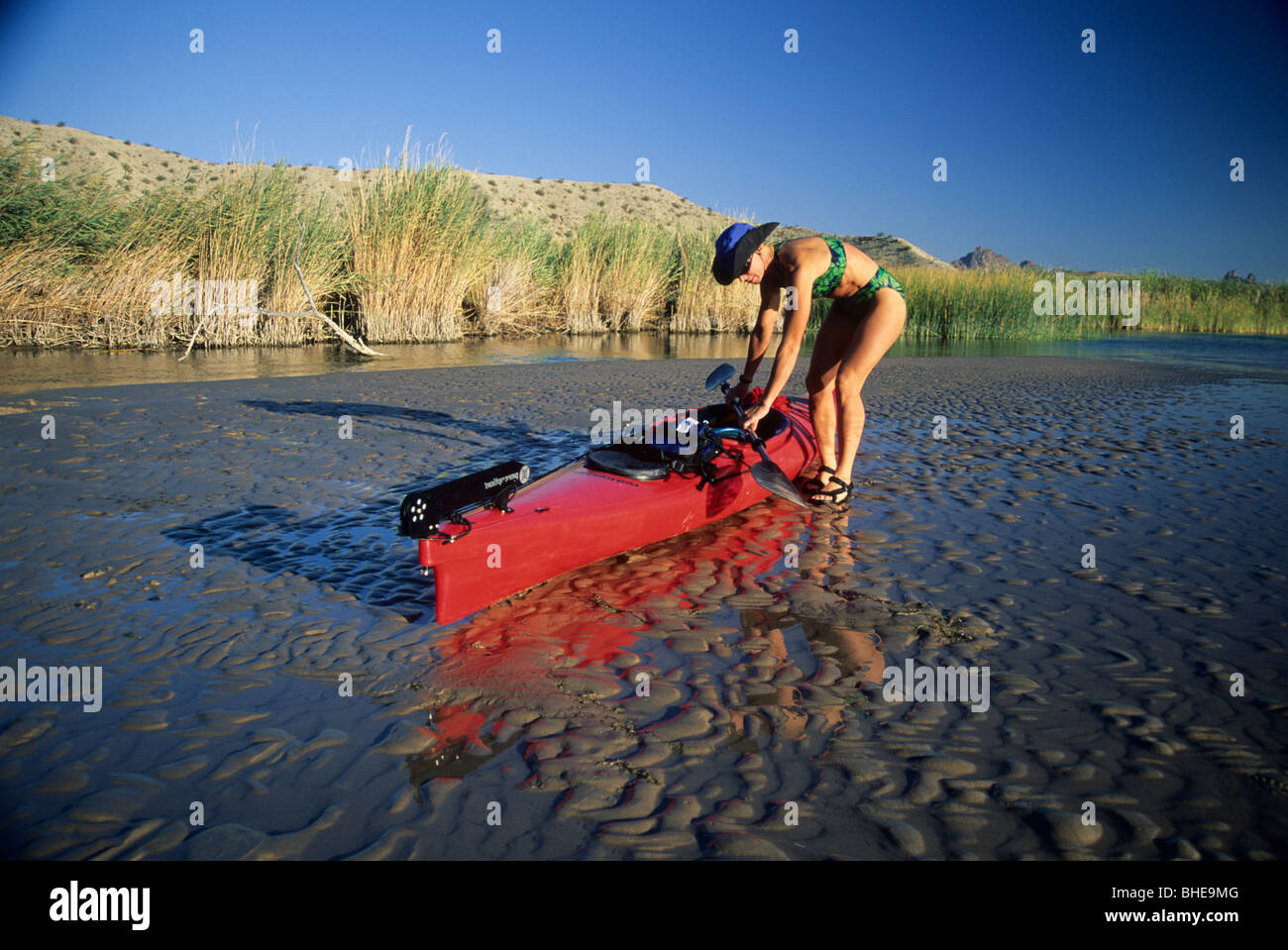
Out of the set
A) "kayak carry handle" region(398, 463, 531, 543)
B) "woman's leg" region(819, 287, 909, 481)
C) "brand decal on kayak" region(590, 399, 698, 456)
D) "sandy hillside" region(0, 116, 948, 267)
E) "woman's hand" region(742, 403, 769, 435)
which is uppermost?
"sandy hillside" region(0, 116, 948, 267)

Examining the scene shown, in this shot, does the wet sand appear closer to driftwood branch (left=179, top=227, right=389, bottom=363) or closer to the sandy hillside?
driftwood branch (left=179, top=227, right=389, bottom=363)

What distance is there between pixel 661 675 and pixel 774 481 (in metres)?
1.94

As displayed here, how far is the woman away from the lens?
4.94 metres

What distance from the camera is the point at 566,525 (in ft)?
13.2

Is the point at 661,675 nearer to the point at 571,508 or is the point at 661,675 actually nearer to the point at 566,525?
the point at 566,525

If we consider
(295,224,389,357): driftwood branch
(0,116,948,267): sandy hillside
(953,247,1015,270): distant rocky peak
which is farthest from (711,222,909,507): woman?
(953,247,1015,270): distant rocky peak

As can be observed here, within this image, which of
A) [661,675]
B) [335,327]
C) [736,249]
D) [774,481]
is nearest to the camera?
[661,675]

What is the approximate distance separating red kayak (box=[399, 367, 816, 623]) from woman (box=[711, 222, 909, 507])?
1.11ft

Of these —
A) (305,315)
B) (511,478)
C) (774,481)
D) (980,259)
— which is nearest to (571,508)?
(511,478)

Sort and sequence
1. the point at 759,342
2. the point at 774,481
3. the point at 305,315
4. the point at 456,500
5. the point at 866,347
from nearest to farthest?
the point at 456,500 → the point at 774,481 → the point at 866,347 → the point at 759,342 → the point at 305,315

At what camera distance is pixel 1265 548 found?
180 inches
